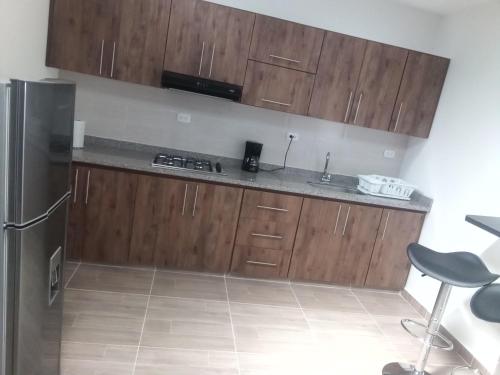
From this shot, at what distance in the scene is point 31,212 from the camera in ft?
4.49

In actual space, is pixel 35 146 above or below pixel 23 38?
below

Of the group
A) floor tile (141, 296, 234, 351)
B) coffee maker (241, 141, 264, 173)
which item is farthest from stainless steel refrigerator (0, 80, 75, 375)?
coffee maker (241, 141, 264, 173)

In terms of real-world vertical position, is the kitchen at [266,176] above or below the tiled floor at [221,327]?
above

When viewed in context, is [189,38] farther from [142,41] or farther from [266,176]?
[266,176]

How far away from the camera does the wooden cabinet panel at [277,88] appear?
10.0ft

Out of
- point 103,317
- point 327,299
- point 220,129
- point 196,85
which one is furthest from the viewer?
point 220,129

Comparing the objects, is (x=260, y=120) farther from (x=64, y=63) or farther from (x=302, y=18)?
(x=64, y=63)

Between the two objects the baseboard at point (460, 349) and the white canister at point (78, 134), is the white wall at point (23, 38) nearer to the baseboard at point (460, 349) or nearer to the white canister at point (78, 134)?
the white canister at point (78, 134)

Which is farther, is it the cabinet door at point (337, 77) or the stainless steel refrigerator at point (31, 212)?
the cabinet door at point (337, 77)

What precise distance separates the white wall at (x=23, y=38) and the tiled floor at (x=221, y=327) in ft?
4.99

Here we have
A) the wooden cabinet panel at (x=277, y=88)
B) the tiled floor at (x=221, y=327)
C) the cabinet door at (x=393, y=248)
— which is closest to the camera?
the tiled floor at (x=221, y=327)

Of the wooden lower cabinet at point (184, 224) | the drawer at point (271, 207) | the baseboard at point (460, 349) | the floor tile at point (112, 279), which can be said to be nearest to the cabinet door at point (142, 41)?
the wooden lower cabinet at point (184, 224)

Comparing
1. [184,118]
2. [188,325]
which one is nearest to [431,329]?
[188,325]

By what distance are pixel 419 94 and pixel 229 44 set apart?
174cm
